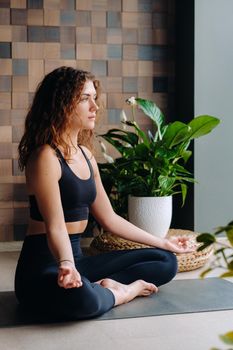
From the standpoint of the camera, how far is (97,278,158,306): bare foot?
2486mm

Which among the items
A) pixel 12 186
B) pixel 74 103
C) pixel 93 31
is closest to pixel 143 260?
pixel 74 103

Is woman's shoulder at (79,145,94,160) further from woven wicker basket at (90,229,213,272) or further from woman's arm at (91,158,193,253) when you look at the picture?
woven wicker basket at (90,229,213,272)

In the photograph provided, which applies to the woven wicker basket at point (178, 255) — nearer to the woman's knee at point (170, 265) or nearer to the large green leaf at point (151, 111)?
the woman's knee at point (170, 265)

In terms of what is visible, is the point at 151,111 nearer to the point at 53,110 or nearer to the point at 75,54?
the point at 75,54

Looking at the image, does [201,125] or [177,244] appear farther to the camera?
[201,125]

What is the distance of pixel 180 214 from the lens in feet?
13.2

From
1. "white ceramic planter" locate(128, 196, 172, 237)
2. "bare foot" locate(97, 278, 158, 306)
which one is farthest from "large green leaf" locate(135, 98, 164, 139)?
"bare foot" locate(97, 278, 158, 306)

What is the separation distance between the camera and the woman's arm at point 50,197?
224 centimetres

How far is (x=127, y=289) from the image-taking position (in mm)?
2531

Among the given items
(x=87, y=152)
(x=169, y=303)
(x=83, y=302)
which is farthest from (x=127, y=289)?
(x=87, y=152)

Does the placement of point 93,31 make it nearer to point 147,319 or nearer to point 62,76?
point 62,76

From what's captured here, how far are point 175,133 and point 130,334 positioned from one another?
1.37 m

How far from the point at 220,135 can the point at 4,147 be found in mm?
1291

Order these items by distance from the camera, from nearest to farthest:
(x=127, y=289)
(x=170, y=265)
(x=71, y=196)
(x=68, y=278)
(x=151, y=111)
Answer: (x=68, y=278), (x=71, y=196), (x=127, y=289), (x=170, y=265), (x=151, y=111)
